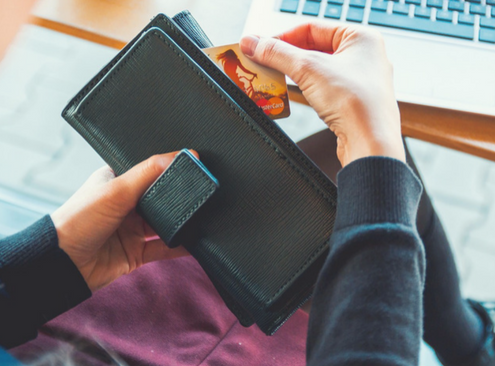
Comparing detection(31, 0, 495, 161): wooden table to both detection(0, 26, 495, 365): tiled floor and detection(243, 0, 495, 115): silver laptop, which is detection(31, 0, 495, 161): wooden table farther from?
detection(0, 26, 495, 365): tiled floor

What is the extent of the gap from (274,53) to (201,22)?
0.59 feet

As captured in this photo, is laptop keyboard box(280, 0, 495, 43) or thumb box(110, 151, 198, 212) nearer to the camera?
thumb box(110, 151, 198, 212)

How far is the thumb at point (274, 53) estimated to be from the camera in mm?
589

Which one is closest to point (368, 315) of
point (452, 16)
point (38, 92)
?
point (452, 16)

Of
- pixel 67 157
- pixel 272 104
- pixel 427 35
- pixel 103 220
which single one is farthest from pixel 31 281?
pixel 67 157

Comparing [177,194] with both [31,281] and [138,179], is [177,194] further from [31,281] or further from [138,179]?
[31,281]

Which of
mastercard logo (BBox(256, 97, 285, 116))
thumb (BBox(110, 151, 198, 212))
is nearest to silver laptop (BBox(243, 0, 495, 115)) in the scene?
mastercard logo (BBox(256, 97, 285, 116))

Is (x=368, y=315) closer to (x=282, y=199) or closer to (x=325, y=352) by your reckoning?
(x=325, y=352)

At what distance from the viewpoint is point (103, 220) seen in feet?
1.98

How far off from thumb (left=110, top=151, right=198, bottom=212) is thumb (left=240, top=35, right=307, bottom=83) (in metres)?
0.15

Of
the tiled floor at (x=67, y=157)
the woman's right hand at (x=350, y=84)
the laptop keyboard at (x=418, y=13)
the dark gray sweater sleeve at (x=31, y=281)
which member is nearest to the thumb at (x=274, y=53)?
the woman's right hand at (x=350, y=84)

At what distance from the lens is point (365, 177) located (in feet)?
1.65

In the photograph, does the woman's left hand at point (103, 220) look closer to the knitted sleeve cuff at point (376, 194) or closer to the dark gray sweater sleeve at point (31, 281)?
the dark gray sweater sleeve at point (31, 281)

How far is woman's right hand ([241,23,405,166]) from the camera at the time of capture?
55cm
